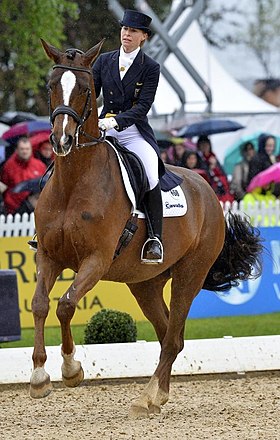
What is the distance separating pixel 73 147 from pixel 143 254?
106cm

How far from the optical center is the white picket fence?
505 inches

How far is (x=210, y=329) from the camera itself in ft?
39.6

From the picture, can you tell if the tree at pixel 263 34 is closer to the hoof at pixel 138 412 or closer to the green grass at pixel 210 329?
the green grass at pixel 210 329

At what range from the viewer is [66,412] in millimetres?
7863

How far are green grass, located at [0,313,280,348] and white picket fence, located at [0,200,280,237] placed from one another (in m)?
1.27

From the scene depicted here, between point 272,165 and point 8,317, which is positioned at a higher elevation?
point 8,317

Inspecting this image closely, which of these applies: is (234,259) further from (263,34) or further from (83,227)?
(263,34)

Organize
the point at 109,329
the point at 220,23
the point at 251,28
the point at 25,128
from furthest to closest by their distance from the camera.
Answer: the point at 251,28 → the point at 220,23 → the point at 25,128 → the point at 109,329

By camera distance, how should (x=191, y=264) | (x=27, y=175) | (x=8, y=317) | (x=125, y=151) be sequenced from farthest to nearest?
(x=27, y=175), (x=8, y=317), (x=191, y=264), (x=125, y=151)

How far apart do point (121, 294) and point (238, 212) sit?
85.5 inches

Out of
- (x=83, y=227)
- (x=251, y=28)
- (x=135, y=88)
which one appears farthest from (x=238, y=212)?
(x=251, y=28)

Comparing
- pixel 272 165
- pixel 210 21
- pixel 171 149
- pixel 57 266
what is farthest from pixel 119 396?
pixel 210 21

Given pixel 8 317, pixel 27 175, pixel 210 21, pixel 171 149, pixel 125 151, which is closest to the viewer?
pixel 125 151

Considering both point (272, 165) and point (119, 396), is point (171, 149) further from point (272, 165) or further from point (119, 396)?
point (119, 396)
